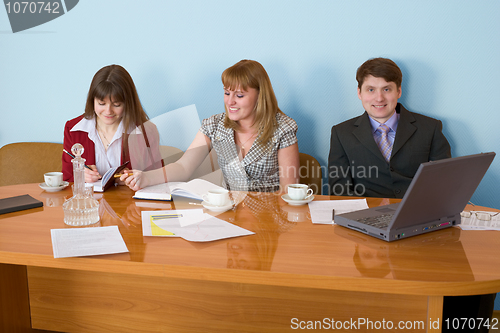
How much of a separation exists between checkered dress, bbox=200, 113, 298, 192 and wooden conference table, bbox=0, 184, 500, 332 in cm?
45

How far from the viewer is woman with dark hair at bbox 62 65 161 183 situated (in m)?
2.09

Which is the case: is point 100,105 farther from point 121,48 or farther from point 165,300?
point 165,300

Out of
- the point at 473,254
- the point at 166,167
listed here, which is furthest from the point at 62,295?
the point at 473,254

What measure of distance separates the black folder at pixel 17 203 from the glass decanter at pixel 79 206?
Result: 25cm

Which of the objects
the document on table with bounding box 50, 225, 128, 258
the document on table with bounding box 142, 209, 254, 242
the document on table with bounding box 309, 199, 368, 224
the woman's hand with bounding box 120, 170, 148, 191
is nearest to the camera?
the document on table with bounding box 50, 225, 128, 258

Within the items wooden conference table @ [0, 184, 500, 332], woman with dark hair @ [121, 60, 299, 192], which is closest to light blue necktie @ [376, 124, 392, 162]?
woman with dark hair @ [121, 60, 299, 192]

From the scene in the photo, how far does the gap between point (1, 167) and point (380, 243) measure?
2.39 meters

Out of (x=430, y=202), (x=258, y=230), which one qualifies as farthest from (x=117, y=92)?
(x=430, y=202)

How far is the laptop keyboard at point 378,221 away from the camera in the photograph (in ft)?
3.93

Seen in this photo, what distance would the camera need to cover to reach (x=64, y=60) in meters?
2.64

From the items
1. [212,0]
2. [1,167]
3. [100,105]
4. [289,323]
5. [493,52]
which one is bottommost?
[289,323]

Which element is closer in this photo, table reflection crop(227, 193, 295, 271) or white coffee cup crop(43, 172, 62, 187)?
table reflection crop(227, 193, 295, 271)

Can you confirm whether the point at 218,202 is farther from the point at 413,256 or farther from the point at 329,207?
the point at 413,256

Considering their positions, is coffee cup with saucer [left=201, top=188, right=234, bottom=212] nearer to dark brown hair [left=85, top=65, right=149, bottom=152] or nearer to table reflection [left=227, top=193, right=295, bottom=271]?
table reflection [left=227, top=193, right=295, bottom=271]
